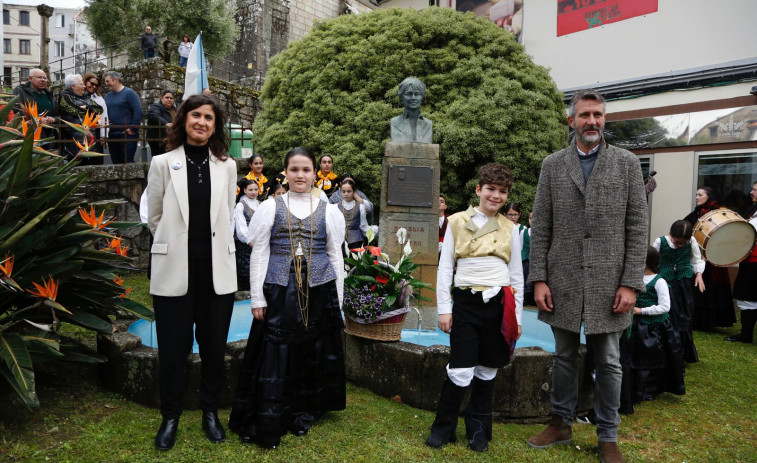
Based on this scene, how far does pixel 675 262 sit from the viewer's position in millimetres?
5594

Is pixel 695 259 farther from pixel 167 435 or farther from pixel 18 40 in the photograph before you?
pixel 18 40

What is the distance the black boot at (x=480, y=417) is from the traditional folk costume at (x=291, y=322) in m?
0.90

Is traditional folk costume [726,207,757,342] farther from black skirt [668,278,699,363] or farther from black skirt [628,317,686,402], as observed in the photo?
black skirt [628,317,686,402]

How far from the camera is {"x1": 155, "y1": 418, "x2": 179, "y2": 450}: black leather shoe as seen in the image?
3.04 m

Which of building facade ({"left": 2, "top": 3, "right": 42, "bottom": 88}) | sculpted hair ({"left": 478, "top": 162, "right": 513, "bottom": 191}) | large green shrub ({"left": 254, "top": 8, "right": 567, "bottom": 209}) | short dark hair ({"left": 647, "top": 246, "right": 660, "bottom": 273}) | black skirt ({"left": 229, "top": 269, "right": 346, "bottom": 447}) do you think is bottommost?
black skirt ({"left": 229, "top": 269, "right": 346, "bottom": 447})

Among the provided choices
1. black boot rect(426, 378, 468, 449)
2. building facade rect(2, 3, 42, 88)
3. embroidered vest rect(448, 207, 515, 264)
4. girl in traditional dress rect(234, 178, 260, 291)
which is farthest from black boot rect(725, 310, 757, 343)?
building facade rect(2, 3, 42, 88)

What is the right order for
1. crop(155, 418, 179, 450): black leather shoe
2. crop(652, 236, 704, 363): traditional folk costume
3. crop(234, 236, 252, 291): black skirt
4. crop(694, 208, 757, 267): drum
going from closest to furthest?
crop(155, 418, 179, 450): black leather shoe → crop(652, 236, 704, 363): traditional folk costume → crop(694, 208, 757, 267): drum → crop(234, 236, 252, 291): black skirt

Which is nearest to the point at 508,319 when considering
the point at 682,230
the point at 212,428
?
the point at 212,428

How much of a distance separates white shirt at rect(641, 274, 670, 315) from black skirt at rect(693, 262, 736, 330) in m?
3.50

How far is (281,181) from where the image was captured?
7324 mm

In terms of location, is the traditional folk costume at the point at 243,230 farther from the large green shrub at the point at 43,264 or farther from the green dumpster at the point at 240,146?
the green dumpster at the point at 240,146

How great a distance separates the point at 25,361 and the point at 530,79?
10.2 metres

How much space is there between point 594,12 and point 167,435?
45.9ft

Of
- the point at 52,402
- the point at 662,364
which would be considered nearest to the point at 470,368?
the point at 662,364
